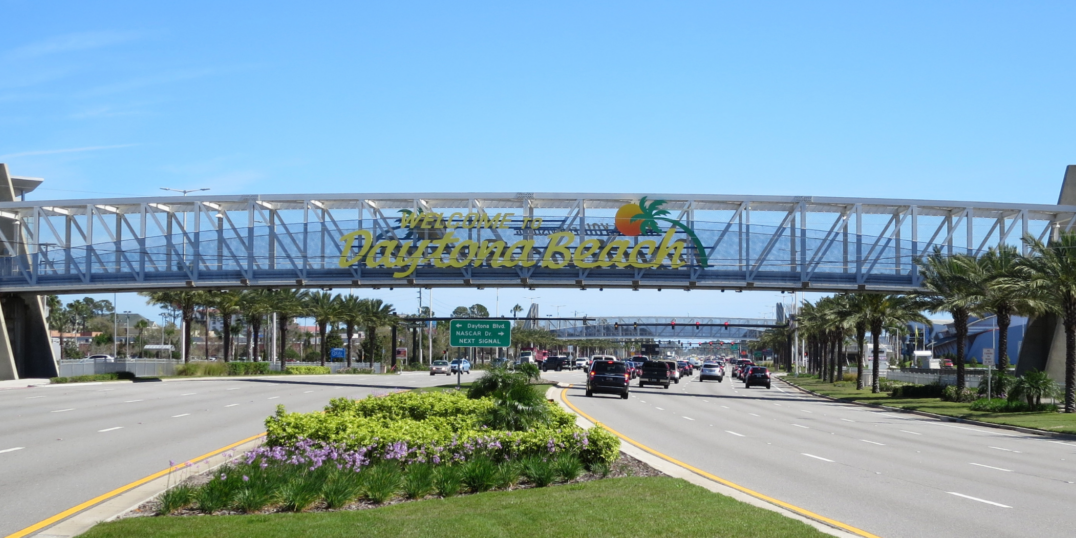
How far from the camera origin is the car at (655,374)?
63000 mm

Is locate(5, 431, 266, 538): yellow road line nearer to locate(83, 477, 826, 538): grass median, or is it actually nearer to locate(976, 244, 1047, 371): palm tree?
locate(83, 477, 826, 538): grass median

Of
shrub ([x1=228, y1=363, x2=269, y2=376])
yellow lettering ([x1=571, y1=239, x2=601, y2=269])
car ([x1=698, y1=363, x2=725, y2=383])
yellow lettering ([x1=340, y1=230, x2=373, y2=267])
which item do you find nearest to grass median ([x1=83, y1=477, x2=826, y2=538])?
yellow lettering ([x1=571, y1=239, x2=601, y2=269])

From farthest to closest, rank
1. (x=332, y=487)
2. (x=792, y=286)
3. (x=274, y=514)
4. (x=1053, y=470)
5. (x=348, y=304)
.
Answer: (x=348, y=304) → (x=792, y=286) → (x=1053, y=470) → (x=332, y=487) → (x=274, y=514)

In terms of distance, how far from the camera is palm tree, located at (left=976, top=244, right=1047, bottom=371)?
136ft

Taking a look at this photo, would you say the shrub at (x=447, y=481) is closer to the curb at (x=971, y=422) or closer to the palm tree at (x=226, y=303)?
the curb at (x=971, y=422)

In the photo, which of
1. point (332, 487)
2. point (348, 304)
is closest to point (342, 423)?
point (332, 487)

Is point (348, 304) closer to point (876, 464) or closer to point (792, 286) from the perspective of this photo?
→ point (792, 286)

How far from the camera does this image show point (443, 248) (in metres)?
52.3

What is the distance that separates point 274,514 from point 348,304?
84.3 meters

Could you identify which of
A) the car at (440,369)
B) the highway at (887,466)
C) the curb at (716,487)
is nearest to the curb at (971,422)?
the highway at (887,466)

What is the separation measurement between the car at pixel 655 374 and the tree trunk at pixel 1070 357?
2691 cm

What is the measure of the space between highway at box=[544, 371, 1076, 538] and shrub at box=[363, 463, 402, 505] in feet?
17.0

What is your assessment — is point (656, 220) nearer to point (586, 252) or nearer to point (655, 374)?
point (586, 252)

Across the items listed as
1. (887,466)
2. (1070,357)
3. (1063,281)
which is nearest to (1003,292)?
(1063,281)
